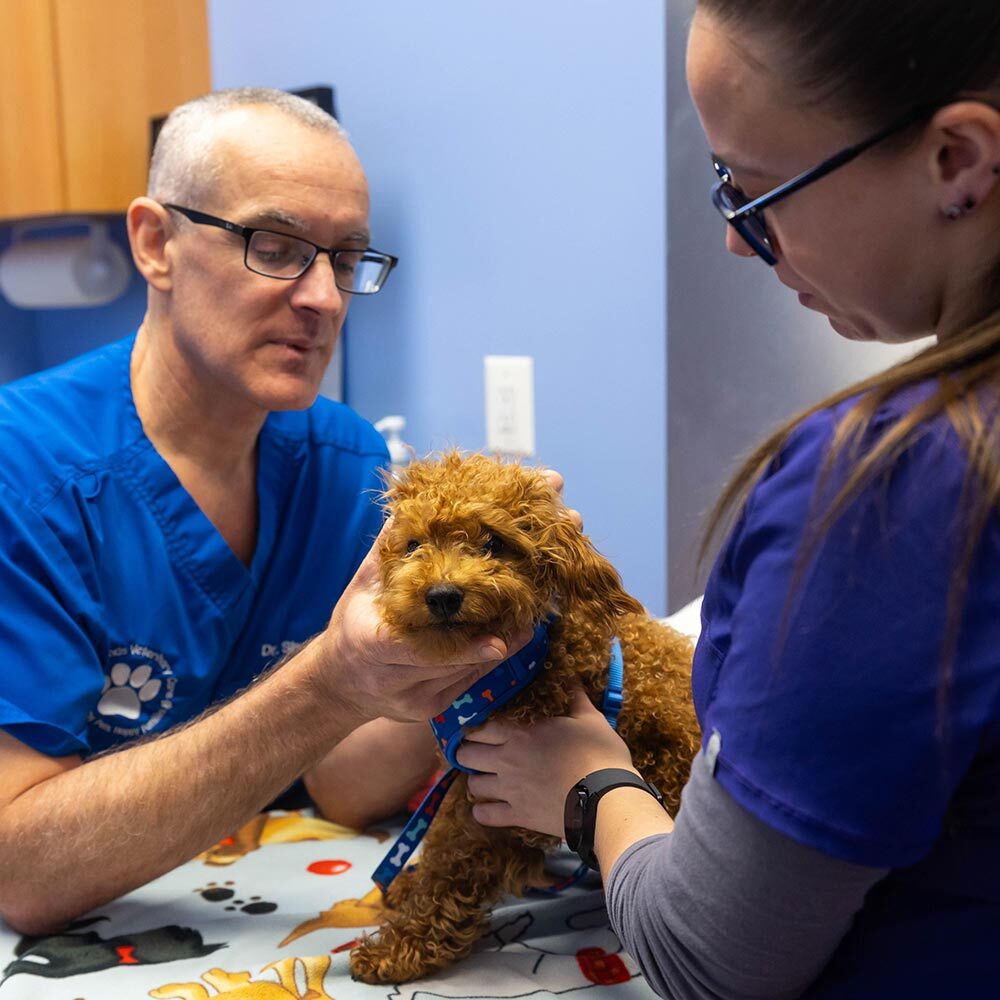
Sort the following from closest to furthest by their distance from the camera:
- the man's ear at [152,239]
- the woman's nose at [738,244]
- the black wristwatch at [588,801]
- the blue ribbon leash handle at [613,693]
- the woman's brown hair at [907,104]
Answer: the woman's brown hair at [907,104], the woman's nose at [738,244], the black wristwatch at [588,801], the blue ribbon leash handle at [613,693], the man's ear at [152,239]

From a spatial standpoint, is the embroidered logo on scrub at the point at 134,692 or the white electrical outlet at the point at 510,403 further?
the white electrical outlet at the point at 510,403

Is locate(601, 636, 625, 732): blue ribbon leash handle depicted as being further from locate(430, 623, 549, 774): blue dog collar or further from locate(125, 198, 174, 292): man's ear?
locate(125, 198, 174, 292): man's ear

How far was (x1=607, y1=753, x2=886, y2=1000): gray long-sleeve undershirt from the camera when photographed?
0.57 metres

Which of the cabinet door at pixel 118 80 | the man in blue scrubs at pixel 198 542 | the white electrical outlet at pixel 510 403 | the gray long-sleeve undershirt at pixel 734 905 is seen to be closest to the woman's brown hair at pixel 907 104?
the gray long-sleeve undershirt at pixel 734 905

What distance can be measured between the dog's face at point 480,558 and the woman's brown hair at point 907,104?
0.35 metres

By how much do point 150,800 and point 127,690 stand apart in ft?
0.67

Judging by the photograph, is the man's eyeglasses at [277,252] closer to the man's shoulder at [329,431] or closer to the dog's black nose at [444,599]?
the man's shoulder at [329,431]

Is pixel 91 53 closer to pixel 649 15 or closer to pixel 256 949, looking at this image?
pixel 649 15

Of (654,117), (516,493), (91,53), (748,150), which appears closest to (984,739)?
(748,150)

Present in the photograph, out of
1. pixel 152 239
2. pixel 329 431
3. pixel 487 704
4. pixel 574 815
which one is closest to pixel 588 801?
pixel 574 815

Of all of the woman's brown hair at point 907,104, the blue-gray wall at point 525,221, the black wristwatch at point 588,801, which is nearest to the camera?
Result: the woman's brown hair at point 907,104

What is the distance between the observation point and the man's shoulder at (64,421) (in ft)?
3.76

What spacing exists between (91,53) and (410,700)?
5.86 ft

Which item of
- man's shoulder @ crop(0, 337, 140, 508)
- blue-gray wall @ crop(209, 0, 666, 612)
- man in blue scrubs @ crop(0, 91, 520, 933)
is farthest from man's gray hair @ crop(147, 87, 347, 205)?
blue-gray wall @ crop(209, 0, 666, 612)
